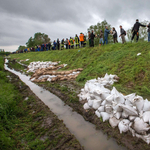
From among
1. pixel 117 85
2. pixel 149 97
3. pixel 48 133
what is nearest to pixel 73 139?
pixel 48 133

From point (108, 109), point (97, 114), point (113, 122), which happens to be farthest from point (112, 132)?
point (97, 114)

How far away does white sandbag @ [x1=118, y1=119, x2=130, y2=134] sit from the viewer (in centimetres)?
255

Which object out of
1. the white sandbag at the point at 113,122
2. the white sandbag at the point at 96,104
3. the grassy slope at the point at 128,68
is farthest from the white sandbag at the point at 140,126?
the grassy slope at the point at 128,68

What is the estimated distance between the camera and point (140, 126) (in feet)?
7.69

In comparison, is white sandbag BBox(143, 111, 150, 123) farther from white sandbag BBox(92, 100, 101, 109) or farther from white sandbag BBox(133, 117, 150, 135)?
white sandbag BBox(92, 100, 101, 109)

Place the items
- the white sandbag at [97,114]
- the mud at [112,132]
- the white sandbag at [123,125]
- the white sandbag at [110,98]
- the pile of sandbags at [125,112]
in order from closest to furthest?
the mud at [112,132]
the pile of sandbags at [125,112]
the white sandbag at [123,125]
the white sandbag at [110,98]
the white sandbag at [97,114]

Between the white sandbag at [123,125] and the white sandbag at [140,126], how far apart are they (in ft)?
0.53

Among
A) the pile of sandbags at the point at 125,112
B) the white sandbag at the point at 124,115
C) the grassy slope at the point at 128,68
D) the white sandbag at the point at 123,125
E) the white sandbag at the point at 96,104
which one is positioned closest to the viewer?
the pile of sandbags at the point at 125,112

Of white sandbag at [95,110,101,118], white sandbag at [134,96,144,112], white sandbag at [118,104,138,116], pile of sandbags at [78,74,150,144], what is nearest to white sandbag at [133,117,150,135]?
pile of sandbags at [78,74,150,144]

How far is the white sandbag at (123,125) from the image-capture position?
2.55 metres

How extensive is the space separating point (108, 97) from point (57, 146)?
1.68 meters

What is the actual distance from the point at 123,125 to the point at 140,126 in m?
0.35

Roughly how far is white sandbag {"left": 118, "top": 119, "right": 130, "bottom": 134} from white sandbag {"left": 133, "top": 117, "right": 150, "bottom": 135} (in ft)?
0.53

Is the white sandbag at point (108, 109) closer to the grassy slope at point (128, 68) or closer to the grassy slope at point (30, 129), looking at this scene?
the grassy slope at point (30, 129)
